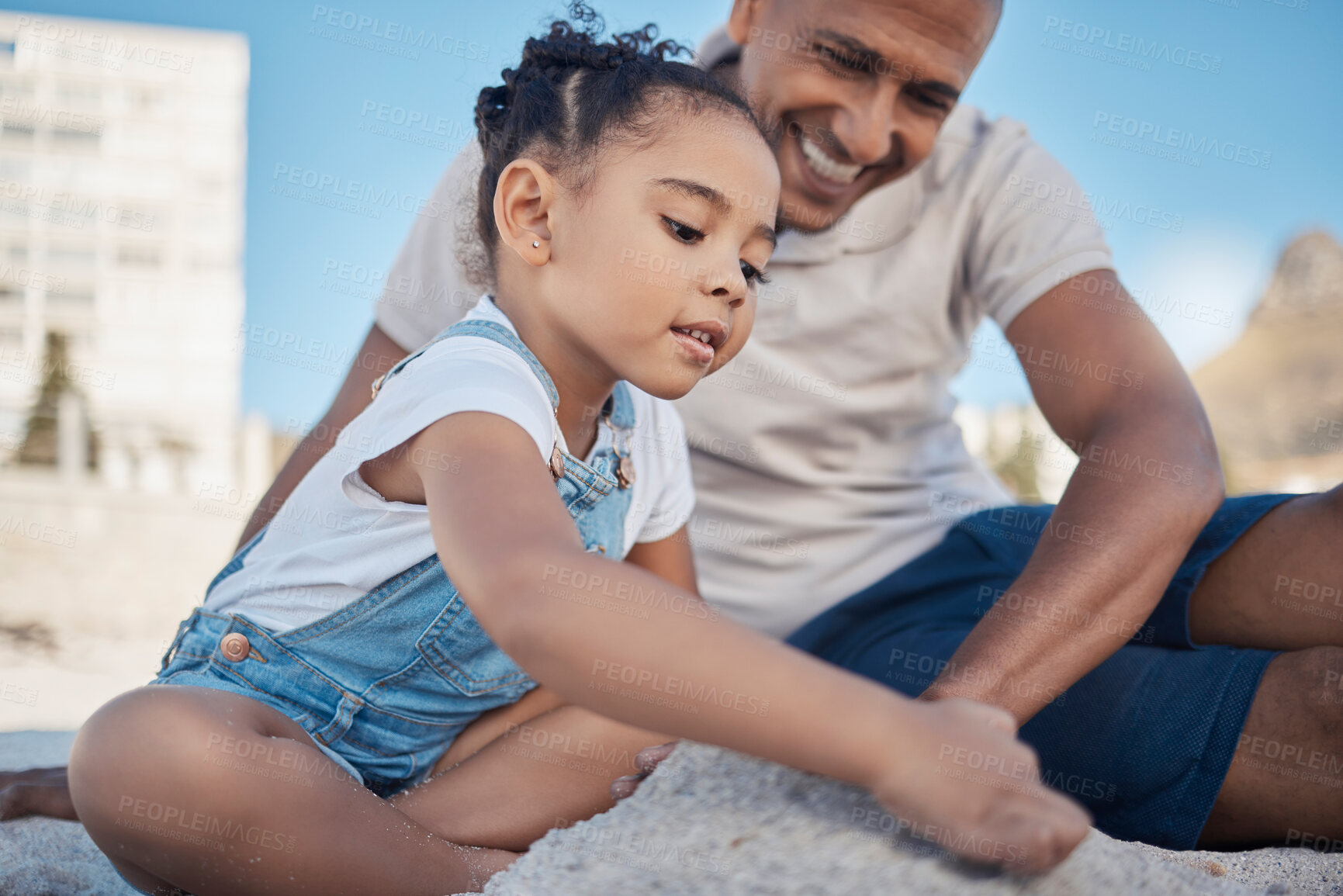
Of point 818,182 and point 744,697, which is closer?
point 744,697

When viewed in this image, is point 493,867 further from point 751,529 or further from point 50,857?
point 751,529

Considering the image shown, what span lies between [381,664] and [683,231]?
29.0 inches

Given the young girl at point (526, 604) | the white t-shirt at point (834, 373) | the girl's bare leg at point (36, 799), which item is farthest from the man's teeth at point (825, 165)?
the girl's bare leg at point (36, 799)

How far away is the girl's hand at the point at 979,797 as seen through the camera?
0.88m

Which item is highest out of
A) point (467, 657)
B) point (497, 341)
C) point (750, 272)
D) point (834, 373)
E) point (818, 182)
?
point (818, 182)

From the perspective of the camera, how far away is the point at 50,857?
4.88ft

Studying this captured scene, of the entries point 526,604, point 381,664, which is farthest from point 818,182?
point 526,604

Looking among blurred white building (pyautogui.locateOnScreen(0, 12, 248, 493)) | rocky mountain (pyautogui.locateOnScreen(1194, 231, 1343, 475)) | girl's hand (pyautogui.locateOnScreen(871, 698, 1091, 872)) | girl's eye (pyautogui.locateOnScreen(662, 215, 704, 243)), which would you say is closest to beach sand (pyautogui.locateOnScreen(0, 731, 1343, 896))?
girl's hand (pyautogui.locateOnScreen(871, 698, 1091, 872))

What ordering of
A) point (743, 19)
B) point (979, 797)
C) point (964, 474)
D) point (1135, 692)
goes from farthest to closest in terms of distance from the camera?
1. point (964, 474)
2. point (743, 19)
3. point (1135, 692)
4. point (979, 797)

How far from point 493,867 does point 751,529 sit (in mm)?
1045

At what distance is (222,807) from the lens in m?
1.11

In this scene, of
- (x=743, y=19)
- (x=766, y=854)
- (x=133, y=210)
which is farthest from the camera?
(x=133, y=210)

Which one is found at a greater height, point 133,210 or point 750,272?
point 750,272

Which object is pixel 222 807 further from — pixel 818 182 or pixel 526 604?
pixel 818 182
